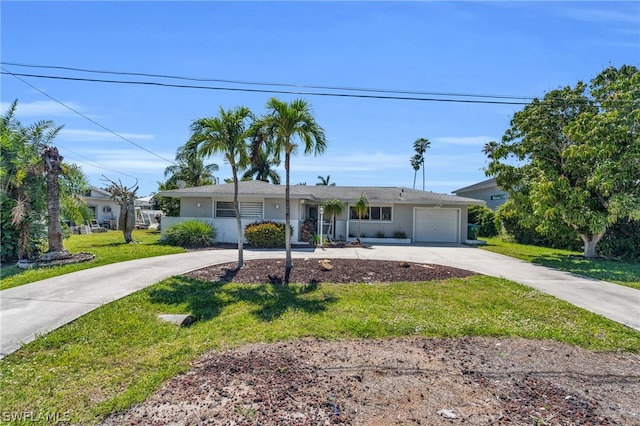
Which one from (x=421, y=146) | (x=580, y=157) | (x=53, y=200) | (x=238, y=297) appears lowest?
(x=238, y=297)

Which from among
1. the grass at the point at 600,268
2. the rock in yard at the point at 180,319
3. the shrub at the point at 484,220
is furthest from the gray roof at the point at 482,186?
the rock in yard at the point at 180,319

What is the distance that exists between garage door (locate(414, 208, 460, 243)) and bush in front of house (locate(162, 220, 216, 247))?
1227 centimetres

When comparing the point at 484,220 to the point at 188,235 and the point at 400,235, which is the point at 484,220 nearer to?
the point at 400,235

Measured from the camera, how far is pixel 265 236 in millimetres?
15500

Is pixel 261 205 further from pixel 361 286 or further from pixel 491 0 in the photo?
pixel 491 0

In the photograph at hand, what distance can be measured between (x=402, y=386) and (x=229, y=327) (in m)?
2.92

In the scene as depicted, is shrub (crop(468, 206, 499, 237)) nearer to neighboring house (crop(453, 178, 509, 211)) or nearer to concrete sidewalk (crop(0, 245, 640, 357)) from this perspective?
neighboring house (crop(453, 178, 509, 211))

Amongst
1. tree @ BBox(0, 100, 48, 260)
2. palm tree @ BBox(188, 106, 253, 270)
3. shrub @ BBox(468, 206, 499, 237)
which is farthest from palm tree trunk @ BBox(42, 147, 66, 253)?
shrub @ BBox(468, 206, 499, 237)

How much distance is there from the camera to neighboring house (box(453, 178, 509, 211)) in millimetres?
27172

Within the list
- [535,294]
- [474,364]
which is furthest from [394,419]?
[535,294]

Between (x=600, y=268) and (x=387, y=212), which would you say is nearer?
(x=600, y=268)

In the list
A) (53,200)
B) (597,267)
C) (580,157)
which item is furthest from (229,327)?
(580,157)

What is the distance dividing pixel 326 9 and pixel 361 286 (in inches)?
294

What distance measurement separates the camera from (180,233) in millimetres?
15070
